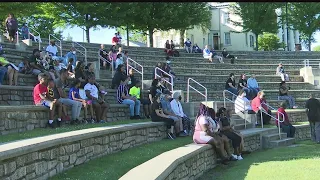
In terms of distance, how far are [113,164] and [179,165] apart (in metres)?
1.21

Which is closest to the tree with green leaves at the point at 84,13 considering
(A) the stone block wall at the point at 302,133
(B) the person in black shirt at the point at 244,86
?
(B) the person in black shirt at the point at 244,86

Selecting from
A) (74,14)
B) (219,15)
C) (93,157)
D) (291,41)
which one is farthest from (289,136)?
(291,41)

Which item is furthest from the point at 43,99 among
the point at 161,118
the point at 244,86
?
the point at 244,86

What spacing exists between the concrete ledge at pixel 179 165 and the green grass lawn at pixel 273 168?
0.29 meters

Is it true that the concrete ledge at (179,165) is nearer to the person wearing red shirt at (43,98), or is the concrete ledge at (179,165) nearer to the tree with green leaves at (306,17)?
the person wearing red shirt at (43,98)

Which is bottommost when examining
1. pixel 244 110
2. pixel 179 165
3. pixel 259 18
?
pixel 179 165

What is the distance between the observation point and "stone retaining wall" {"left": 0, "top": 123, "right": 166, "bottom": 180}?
6.02m

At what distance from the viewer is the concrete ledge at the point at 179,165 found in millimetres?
6770

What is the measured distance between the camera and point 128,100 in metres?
15.1

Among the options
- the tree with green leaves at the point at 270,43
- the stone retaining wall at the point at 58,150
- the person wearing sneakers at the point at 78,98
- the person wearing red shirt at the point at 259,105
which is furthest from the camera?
the tree with green leaves at the point at 270,43

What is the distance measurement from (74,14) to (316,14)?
22265mm

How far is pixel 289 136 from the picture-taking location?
18.0 meters

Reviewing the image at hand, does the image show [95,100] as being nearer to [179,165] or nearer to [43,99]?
[43,99]

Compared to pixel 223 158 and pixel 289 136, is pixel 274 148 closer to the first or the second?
pixel 289 136
